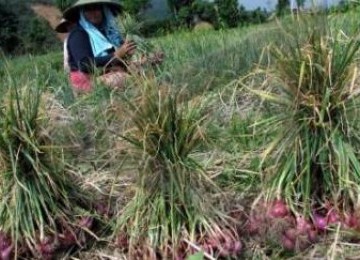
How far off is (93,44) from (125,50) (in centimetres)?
38

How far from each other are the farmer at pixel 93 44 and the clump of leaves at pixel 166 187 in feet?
→ 5.59

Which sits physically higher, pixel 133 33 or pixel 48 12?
pixel 133 33

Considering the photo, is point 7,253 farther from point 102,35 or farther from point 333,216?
point 102,35

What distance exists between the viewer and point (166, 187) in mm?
3135

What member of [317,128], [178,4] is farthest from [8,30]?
[317,128]

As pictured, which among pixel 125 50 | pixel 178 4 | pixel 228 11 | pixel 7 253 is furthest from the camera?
pixel 178 4

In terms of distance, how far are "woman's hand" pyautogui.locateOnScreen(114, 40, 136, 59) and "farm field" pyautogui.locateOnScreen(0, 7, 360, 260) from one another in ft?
4.74

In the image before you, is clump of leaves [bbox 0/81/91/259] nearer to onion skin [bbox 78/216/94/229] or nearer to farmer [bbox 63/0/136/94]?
Result: onion skin [bbox 78/216/94/229]

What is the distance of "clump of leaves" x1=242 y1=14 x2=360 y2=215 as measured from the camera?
308cm

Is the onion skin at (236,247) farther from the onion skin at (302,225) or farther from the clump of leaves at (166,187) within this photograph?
the onion skin at (302,225)

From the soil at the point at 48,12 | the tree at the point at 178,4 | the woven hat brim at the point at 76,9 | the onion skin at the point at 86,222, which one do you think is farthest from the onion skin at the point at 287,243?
the soil at the point at 48,12

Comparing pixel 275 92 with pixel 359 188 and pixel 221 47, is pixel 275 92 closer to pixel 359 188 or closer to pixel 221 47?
pixel 359 188

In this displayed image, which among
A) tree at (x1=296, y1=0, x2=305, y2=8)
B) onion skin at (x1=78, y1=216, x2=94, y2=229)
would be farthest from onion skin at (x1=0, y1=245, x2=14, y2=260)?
tree at (x1=296, y1=0, x2=305, y2=8)

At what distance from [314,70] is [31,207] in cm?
123
